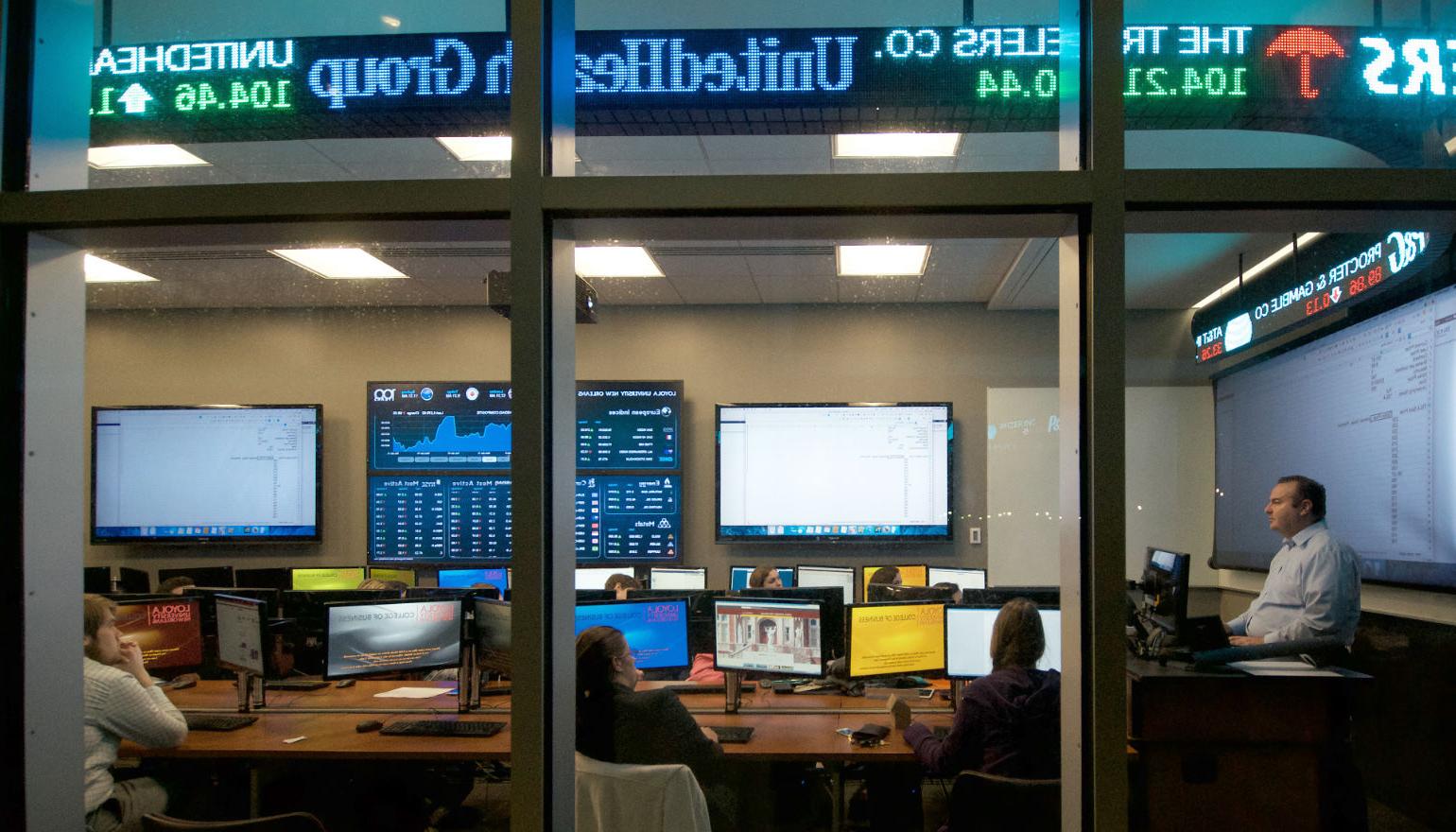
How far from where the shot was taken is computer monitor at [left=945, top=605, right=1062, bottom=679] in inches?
143

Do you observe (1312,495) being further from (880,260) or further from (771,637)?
(880,260)

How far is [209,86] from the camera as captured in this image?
6.11ft

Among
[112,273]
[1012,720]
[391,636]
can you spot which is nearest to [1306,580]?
[1012,720]

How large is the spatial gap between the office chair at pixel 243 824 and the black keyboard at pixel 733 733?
141 centimetres

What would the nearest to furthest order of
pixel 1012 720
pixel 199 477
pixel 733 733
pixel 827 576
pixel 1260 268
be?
pixel 1012 720
pixel 733 733
pixel 1260 268
pixel 827 576
pixel 199 477

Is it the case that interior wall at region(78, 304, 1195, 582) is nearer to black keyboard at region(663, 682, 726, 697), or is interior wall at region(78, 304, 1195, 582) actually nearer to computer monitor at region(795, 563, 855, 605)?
computer monitor at region(795, 563, 855, 605)

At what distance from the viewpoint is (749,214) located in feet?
4.27

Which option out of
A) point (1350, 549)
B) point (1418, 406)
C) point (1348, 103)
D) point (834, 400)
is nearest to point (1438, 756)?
point (1350, 549)

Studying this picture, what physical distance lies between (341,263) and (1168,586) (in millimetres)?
5168

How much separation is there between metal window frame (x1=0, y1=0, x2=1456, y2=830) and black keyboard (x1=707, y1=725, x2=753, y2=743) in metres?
1.96

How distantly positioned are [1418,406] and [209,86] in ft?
15.3

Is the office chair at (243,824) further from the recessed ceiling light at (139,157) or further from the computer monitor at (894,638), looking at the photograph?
the computer monitor at (894,638)

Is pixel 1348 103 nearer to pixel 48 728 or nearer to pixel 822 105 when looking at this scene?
pixel 822 105

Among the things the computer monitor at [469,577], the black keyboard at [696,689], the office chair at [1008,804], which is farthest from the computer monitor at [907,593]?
the computer monitor at [469,577]
